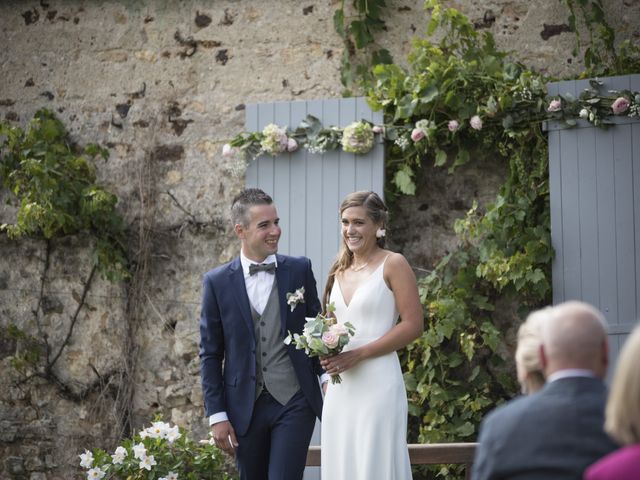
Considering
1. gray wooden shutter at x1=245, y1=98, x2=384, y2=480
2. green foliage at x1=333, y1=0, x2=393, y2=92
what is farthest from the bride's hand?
green foliage at x1=333, y1=0, x2=393, y2=92

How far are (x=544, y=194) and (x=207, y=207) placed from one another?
2.35 meters

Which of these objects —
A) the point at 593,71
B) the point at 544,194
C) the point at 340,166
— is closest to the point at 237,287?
the point at 340,166

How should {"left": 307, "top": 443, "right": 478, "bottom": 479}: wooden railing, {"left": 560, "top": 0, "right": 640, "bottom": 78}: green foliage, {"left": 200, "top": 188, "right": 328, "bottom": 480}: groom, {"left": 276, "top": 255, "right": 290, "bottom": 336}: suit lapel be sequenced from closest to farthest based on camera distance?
{"left": 200, "top": 188, "right": 328, "bottom": 480}: groom, {"left": 276, "top": 255, "right": 290, "bottom": 336}: suit lapel, {"left": 307, "top": 443, "right": 478, "bottom": 479}: wooden railing, {"left": 560, "top": 0, "right": 640, "bottom": 78}: green foliage

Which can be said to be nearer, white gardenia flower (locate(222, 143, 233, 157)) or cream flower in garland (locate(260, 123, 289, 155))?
cream flower in garland (locate(260, 123, 289, 155))

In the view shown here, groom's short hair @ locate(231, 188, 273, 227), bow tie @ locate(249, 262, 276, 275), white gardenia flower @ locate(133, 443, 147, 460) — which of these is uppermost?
groom's short hair @ locate(231, 188, 273, 227)

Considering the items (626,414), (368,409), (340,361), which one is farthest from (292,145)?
(626,414)

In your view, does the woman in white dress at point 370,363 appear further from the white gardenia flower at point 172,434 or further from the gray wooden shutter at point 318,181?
the gray wooden shutter at point 318,181

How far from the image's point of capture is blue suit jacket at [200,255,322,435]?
4.58m

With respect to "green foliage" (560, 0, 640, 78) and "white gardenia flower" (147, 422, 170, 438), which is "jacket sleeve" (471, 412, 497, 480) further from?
"green foliage" (560, 0, 640, 78)

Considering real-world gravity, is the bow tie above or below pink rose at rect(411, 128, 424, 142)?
below

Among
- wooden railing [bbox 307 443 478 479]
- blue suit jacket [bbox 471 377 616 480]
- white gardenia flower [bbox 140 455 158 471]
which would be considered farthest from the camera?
white gardenia flower [bbox 140 455 158 471]

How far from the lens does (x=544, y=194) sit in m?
6.25

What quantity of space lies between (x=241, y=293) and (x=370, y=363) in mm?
679

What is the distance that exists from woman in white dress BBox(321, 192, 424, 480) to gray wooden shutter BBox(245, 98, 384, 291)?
5.26 ft
